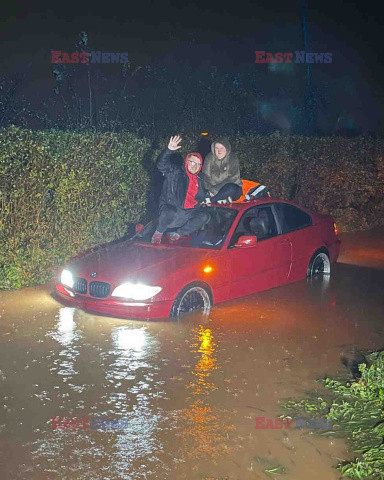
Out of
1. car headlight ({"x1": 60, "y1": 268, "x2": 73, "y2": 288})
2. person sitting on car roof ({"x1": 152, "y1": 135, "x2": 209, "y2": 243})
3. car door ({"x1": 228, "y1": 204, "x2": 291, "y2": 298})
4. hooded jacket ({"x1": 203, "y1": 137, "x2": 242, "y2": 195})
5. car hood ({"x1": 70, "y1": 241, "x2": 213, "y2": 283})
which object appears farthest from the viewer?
hooded jacket ({"x1": 203, "y1": 137, "x2": 242, "y2": 195})

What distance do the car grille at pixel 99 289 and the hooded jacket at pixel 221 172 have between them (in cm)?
384

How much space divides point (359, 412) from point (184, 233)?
4.57m

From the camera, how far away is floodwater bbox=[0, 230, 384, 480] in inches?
204

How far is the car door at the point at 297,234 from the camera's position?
10.9 metres

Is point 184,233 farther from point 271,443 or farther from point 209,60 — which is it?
point 209,60

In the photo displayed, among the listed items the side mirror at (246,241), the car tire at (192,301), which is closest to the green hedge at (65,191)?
the car tire at (192,301)

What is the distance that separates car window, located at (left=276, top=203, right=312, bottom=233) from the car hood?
172 cm

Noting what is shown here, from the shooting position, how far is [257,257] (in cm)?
1020

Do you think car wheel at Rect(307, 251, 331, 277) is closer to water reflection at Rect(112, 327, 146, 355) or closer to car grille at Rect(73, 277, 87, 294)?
water reflection at Rect(112, 327, 146, 355)

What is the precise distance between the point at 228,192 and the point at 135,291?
10.5ft

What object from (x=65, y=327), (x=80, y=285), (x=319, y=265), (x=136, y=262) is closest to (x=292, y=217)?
(x=319, y=265)

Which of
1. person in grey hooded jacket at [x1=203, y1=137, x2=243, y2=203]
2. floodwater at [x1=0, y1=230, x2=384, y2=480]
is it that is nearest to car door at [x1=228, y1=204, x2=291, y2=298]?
floodwater at [x1=0, y1=230, x2=384, y2=480]

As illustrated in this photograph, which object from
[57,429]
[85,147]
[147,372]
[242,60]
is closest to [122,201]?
[85,147]

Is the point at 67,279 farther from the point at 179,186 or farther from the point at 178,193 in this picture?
the point at 179,186
